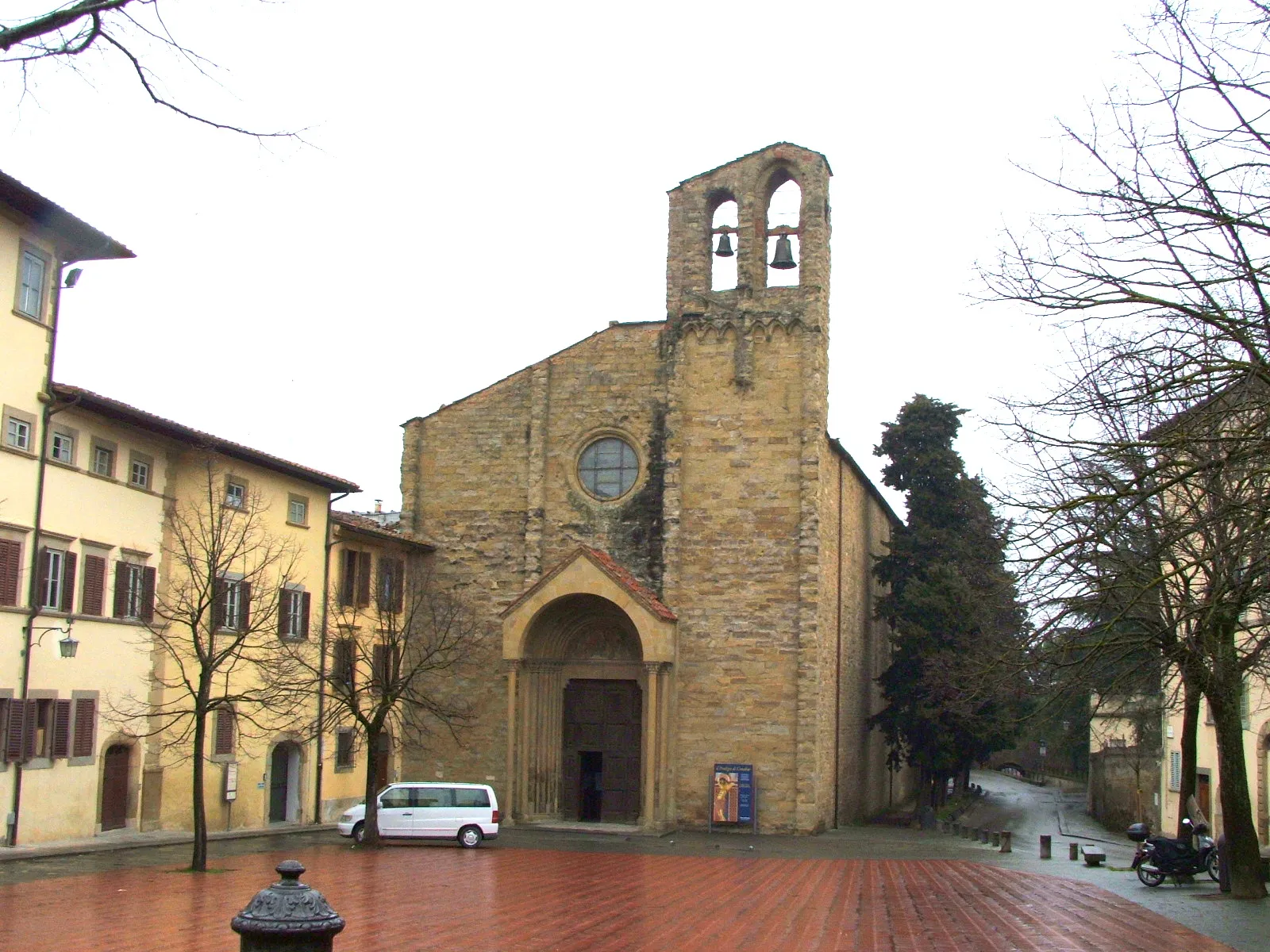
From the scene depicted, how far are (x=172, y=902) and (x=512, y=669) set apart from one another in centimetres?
1712

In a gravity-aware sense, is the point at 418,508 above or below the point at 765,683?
above

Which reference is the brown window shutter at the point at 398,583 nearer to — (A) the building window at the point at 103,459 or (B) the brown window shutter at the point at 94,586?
(B) the brown window shutter at the point at 94,586

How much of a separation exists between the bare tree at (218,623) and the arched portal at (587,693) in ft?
18.0

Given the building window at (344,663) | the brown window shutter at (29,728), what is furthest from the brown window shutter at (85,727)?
the building window at (344,663)

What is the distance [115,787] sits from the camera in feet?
89.0

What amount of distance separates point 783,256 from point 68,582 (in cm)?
1814

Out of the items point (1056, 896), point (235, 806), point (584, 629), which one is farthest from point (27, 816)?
point (1056, 896)

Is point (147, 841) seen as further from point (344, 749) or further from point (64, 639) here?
point (344, 749)

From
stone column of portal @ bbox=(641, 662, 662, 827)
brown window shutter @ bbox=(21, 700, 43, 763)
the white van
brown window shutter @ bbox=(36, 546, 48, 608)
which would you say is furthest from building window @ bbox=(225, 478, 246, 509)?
→ stone column of portal @ bbox=(641, 662, 662, 827)

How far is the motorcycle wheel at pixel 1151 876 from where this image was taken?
2161 cm

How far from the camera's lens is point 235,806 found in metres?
30.7

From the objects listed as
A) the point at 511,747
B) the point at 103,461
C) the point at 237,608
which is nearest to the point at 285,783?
the point at 237,608

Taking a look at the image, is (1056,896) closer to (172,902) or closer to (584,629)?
(172,902)

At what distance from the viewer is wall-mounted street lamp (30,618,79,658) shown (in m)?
24.2
